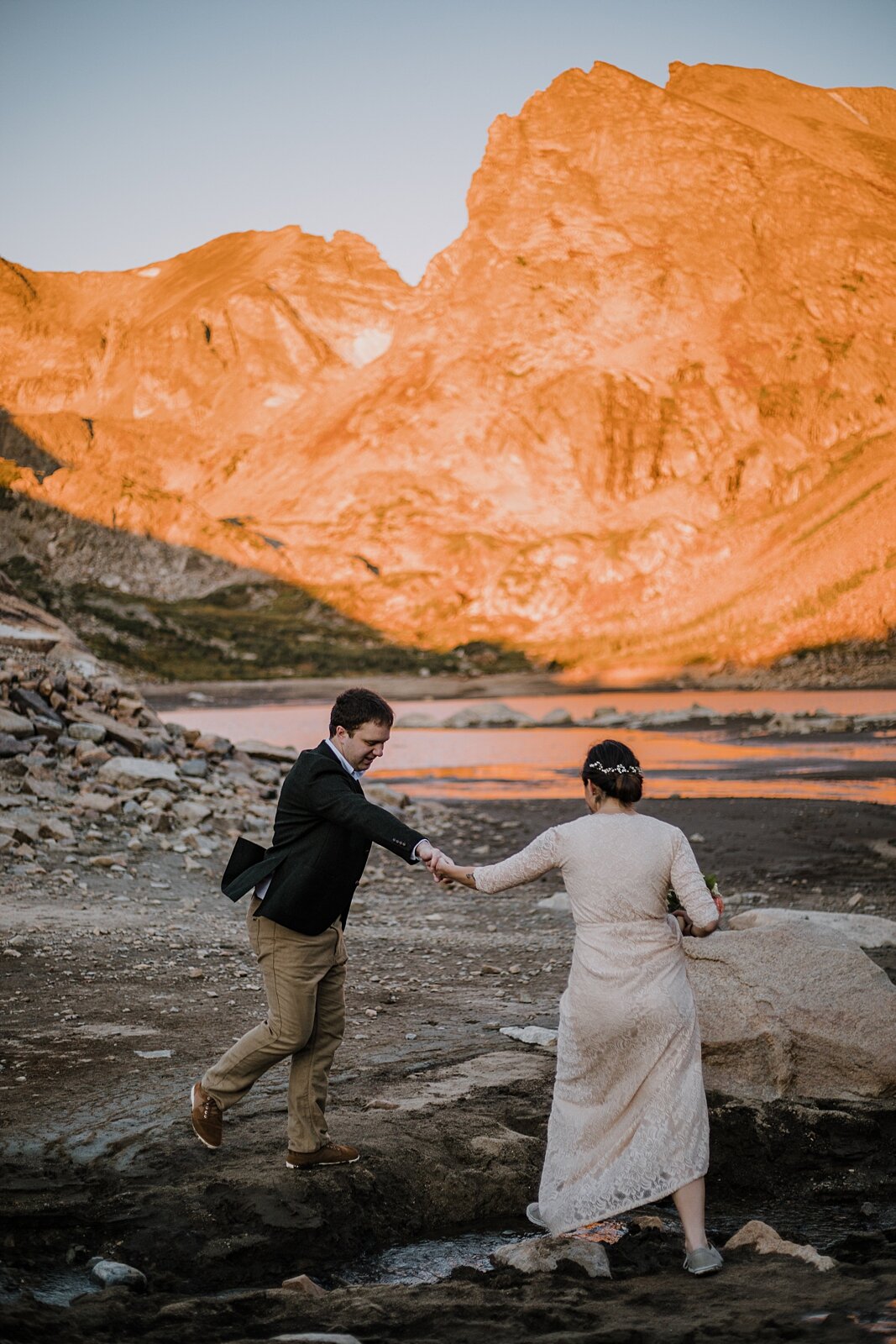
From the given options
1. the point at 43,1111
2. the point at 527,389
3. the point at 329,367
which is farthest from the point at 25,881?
the point at 329,367

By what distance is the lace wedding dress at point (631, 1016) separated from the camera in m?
4.77

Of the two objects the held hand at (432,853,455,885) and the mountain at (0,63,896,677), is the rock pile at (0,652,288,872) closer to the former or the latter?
the held hand at (432,853,455,885)

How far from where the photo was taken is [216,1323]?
4.22m

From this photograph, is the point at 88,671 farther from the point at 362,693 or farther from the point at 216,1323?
the point at 216,1323

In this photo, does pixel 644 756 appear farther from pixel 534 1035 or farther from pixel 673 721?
pixel 534 1035

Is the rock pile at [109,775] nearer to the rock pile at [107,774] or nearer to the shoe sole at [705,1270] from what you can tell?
the rock pile at [107,774]

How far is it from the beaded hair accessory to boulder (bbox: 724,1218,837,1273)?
190 cm

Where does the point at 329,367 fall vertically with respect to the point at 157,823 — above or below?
above

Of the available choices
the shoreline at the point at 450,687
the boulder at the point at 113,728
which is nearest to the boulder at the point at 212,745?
the boulder at the point at 113,728

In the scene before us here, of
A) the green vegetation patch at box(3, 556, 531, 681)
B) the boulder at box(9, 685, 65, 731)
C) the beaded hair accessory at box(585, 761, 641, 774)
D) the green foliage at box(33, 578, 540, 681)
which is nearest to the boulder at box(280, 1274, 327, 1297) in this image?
the beaded hair accessory at box(585, 761, 641, 774)

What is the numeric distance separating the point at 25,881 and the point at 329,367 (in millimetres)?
194350

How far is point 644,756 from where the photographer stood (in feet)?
125

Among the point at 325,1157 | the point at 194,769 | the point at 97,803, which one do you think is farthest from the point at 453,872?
the point at 194,769

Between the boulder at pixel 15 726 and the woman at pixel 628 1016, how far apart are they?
535 inches
